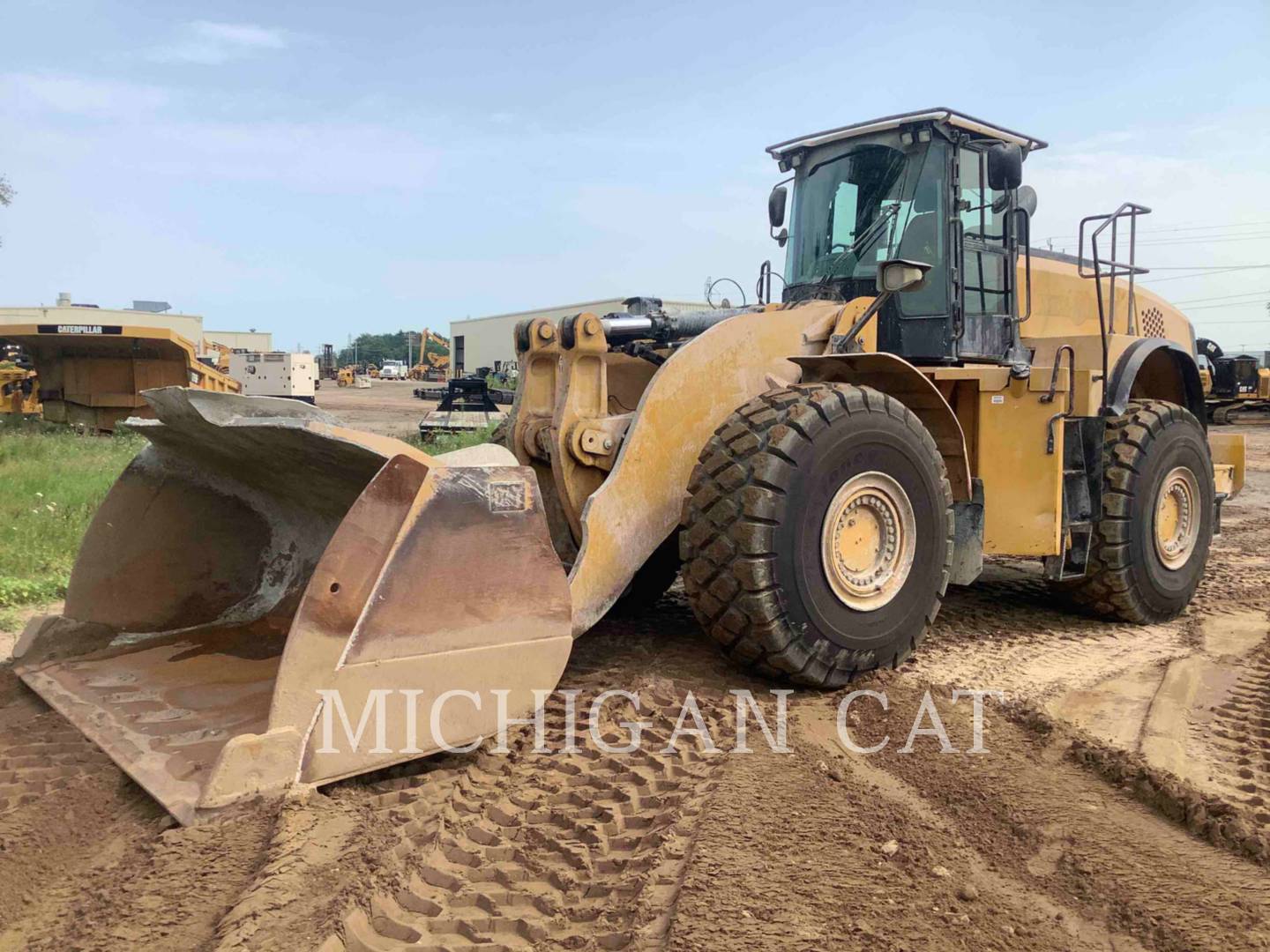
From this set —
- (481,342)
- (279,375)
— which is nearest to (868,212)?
(279,375)

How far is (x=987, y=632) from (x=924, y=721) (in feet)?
5.98

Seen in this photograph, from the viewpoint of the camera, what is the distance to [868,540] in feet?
13.5

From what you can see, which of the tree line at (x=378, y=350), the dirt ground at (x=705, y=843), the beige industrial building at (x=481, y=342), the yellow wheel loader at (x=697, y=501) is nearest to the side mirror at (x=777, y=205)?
the yellow wheel loader at (x=697, y=501)

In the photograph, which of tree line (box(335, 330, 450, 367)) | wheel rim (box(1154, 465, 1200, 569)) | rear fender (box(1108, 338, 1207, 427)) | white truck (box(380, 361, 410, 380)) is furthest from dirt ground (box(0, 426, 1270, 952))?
tree line (box(335, 330, 450, 367))

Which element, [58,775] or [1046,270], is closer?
[58,775]

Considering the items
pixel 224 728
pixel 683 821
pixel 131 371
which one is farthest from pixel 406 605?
pixel 131 371

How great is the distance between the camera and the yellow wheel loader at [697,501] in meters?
3.07

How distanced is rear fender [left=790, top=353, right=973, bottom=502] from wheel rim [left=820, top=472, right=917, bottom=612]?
1.95 ft

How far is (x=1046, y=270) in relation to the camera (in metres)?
6.09

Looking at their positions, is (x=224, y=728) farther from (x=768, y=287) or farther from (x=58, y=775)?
(x=768, y=287)

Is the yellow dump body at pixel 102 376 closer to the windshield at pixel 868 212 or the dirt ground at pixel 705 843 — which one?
the windshield at pixel 868 212

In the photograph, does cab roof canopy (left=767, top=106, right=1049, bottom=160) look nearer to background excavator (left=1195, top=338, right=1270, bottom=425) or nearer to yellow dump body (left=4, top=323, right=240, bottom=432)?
yellow dump body (left=4, top=323, right=240, bottom=432)

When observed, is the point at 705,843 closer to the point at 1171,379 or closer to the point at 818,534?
the point at 818,534

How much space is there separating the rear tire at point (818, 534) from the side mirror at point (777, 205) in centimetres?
203
